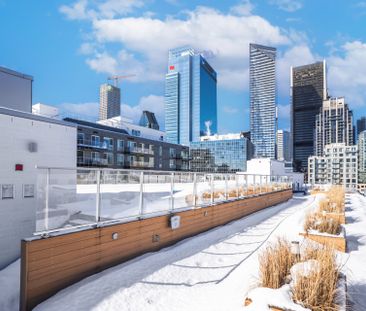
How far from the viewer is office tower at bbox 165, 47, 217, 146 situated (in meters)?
144

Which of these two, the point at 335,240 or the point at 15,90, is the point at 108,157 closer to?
the point at 15,90

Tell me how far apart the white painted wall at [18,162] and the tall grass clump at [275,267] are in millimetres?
6674

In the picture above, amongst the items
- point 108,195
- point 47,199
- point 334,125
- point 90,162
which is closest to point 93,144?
point 90,162

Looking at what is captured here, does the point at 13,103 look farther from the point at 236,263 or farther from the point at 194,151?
the point at 194,151

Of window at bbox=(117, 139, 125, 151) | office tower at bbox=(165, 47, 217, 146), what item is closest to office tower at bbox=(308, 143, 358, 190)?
office tower at bbox=(165, 47, 217, 146)

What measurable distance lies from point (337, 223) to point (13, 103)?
1465 cm

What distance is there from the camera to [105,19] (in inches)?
1227

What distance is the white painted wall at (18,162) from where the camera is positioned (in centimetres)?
785

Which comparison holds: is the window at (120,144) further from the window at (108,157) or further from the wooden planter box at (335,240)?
the wooden planter box at (335,240)

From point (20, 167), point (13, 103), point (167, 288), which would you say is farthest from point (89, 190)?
point (13, 103)

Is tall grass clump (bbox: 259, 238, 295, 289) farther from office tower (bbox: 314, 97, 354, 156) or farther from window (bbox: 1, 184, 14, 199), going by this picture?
office tower (bbox: 314, 97, 354, 156)

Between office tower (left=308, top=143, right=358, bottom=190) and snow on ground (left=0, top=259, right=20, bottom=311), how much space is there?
116 m

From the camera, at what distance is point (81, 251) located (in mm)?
4852

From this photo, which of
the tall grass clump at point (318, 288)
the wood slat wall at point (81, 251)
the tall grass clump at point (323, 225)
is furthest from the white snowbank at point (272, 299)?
the tall grass clump at point (323, 225)
